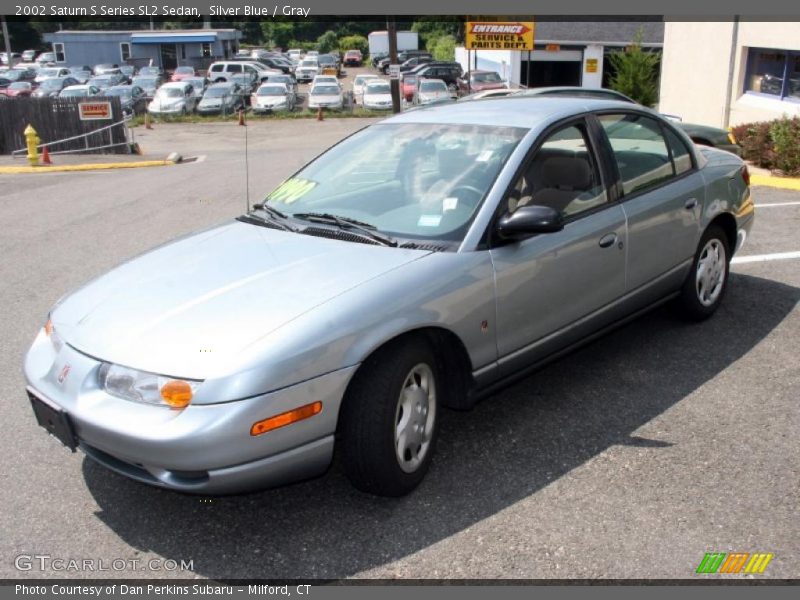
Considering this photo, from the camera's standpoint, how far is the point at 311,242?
407 centimetres

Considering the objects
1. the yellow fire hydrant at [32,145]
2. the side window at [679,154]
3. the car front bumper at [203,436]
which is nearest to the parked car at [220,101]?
the yellow fire hydrant at [32,145]

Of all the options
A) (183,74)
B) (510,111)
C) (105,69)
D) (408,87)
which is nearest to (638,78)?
(408,87)

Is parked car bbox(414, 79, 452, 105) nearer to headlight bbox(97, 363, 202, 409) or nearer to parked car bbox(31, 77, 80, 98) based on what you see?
parked car bbox(31, 77, 80, 98)

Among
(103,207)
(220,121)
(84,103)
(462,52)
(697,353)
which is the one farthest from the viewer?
(462,52)

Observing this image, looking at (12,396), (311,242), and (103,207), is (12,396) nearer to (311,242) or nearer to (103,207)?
(311,242)

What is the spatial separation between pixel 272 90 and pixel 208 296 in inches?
1316

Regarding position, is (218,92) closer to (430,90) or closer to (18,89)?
(430,90)

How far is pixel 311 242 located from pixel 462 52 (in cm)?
5443

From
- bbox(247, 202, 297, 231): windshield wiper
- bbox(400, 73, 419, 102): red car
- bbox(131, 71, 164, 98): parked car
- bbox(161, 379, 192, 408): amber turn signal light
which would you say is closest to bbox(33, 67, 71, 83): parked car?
bbox(131, 71, 164, 98): parked car

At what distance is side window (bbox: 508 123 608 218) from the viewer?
4328 millimetres

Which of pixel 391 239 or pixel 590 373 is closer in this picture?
pixel 391 239

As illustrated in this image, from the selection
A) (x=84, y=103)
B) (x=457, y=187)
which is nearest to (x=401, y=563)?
(x=457, y=187)

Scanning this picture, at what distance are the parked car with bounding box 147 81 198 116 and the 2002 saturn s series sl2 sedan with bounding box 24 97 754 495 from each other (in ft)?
106

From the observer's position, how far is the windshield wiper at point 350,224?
157 inches
